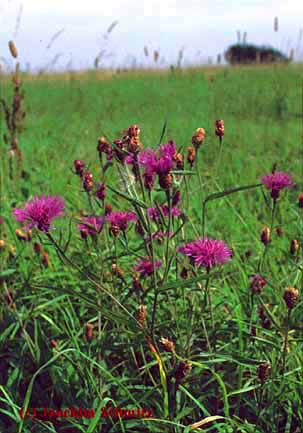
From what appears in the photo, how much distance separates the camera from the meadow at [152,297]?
3.55 ft

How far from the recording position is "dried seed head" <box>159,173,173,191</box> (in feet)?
3.18

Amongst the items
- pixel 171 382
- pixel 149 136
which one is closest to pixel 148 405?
pixel 171 382

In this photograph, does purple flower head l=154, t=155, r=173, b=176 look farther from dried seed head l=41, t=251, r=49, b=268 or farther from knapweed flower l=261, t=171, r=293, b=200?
dried seed head l=41, t=251, r=49, b=268

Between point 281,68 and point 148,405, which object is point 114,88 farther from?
point 148,405

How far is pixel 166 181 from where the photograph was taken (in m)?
0.97

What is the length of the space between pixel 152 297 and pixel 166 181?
0.58 m

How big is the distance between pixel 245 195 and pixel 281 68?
15.9ft

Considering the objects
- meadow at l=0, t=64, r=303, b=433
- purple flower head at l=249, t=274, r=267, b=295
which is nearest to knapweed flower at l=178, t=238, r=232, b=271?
meadow at l=0, t=64, r=303, b=433

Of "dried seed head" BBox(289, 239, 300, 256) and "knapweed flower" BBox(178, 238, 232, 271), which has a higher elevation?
"knapweed flower" BBox(178, 238, 232, 271)

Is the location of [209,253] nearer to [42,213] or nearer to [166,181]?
[166,181]

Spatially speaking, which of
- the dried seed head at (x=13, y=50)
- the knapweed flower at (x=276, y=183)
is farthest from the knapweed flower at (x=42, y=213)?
the dried seed head at (x=13, y=50)

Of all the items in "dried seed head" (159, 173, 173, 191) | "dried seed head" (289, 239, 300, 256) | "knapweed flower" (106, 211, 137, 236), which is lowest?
"dried seed head" (289, 239, 300, 256)

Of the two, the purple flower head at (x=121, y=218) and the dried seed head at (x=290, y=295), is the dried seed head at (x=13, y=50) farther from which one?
the dried seed head at (x=290, y=295)

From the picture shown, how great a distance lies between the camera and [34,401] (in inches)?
54.9
